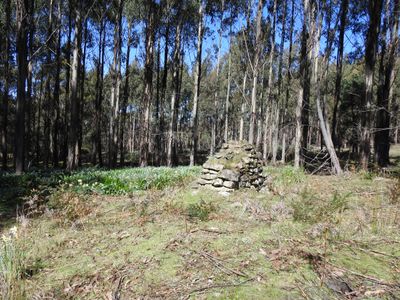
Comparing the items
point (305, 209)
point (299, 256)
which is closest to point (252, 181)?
point (305, 209)

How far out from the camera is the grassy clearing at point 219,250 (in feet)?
9.64

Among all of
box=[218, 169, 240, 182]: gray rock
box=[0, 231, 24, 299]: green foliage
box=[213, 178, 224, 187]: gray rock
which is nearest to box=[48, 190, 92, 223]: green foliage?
box=[0, 231, 24, 299]: green foliage

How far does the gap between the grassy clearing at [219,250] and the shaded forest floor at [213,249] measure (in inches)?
0.5

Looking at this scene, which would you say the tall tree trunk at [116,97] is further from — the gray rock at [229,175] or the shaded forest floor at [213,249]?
the gray rock at [229,175]

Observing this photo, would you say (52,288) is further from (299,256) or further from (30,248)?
(299,256)

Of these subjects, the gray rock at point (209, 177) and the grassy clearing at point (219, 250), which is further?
the gray rock at point (209, 177)

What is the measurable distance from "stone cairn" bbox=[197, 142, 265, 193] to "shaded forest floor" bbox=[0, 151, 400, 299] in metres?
0.63

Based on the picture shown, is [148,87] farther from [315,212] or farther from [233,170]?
[315,212]

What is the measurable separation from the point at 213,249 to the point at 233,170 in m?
3.69

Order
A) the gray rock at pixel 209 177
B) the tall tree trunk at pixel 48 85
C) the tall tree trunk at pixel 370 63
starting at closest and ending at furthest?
the gray rock at pixel 209 177 < the tall tree trunk at pixel 370 63 < the tall tree trunk at pixel 48 85

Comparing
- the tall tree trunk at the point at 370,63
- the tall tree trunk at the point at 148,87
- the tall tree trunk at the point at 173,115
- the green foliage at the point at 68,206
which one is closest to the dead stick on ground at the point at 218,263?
the green foliage at the point at 68,206

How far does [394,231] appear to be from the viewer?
4.12 metres

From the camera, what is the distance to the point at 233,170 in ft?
24.1

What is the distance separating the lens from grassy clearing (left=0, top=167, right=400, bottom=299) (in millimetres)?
2939
